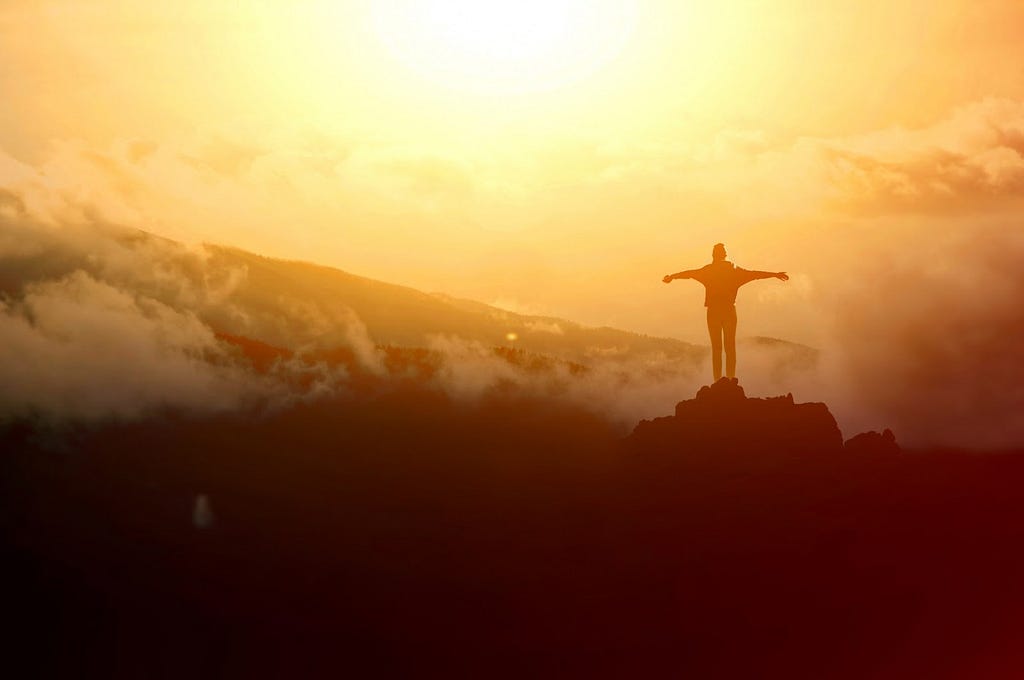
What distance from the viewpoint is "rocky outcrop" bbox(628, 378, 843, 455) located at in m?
52.5

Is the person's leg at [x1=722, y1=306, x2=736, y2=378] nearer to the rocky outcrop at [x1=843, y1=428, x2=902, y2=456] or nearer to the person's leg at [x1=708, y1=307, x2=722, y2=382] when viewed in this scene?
the person's leg at [x1=708, y1=307, x2=722, y2=382]

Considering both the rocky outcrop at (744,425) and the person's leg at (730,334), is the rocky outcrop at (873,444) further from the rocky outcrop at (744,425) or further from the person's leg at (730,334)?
the person's leg at (730,334)

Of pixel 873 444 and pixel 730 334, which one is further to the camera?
pixel 873 444

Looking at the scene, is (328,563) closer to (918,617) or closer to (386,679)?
(386,679)

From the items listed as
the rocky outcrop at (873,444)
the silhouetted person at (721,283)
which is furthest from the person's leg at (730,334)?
the rocky outcrop at (873,444)

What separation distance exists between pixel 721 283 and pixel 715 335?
2126 millimetres

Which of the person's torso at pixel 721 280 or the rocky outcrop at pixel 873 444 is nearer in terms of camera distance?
the person's torso at pixel 721 280

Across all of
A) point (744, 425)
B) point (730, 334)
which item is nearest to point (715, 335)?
point (730, 334)

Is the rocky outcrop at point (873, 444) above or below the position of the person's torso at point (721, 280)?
below

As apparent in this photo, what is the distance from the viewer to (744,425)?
52781 millimetres

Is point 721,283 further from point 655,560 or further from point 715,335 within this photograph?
point 655,560

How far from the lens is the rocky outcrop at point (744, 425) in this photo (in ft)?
172

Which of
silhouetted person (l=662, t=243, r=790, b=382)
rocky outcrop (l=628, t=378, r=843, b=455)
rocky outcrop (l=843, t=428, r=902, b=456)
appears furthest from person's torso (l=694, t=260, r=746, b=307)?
rocky outcrop (l=843, t=428, r=902, b=456)

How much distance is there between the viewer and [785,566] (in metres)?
57.1
